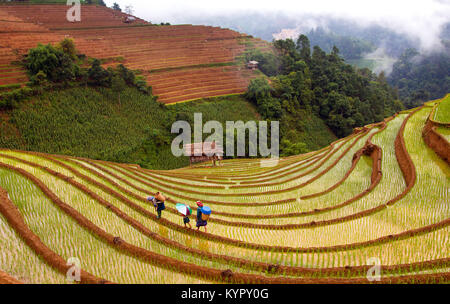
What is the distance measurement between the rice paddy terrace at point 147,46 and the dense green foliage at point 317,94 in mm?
4273

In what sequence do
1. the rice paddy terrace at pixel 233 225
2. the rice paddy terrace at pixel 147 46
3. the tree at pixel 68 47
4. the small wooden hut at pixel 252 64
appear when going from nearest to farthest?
the rice paddy terrace at pixel 233 225 → the tree at pixel 68 47 → the rice paddy terrace at pixel 147 46 → the small wooden hut at pixel 252 64

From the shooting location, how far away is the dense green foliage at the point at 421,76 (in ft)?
234

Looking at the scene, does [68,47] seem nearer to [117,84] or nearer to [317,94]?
[117,84]

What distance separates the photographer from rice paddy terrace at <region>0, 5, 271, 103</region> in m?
34.2

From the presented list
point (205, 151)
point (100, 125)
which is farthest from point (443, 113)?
point (100, 125)

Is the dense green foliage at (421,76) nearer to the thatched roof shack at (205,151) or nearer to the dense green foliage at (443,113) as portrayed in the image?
the dense green foliage at (443,113)

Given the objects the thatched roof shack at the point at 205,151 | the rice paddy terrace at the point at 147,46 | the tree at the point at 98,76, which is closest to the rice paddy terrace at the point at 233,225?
the thatched roof shack at the point at 205,151

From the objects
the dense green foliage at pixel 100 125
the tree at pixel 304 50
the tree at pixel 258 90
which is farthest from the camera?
the tree at pixel 304 50

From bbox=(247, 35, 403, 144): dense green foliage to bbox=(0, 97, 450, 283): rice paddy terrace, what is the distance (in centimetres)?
2193

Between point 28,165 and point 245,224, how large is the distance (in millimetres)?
8768

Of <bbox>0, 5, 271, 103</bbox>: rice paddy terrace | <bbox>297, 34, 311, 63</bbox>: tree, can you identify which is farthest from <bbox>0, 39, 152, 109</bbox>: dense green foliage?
<bbox>297, 34, 311, 63</bbox>: tree

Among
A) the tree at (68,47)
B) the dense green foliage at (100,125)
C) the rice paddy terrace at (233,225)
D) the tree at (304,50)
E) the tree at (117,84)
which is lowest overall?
the rice paddy terrace at (233,225)

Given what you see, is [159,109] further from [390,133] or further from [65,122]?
[390,133]
